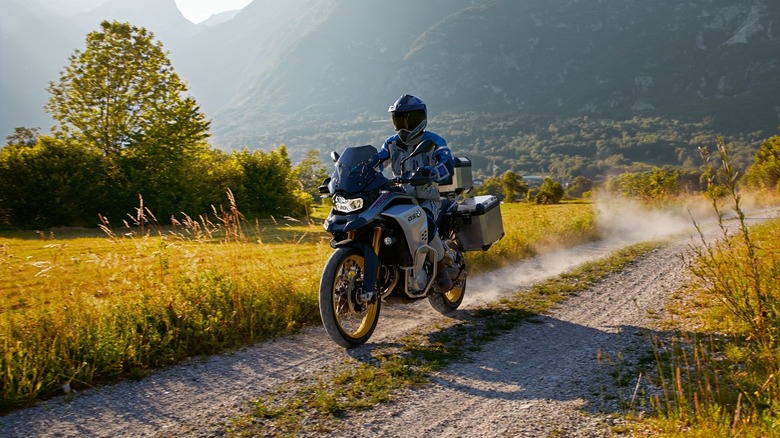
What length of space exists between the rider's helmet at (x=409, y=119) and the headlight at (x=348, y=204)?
1459mm

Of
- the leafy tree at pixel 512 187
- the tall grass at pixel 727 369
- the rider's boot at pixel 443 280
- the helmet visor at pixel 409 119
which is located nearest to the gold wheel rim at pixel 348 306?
the rider's boot at pixel 443 280

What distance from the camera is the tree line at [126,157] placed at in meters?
25.5

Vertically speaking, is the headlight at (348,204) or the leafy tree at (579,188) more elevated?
the leafy tree at (579,188)

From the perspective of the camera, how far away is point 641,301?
8250mm

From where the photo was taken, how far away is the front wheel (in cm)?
565

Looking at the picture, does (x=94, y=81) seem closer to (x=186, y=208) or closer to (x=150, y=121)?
(x=150, y=121)

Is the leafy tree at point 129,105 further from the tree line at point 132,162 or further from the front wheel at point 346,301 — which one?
the front wheel at point 346,301

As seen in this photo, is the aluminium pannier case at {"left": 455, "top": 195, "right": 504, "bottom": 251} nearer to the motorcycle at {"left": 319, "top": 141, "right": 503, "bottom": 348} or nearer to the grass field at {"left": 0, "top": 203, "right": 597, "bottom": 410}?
the motorcycle at {"left": 319, "top": 141, "right": 503, "bottom": 348}

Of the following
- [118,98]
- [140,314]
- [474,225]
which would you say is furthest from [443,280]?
[118,98]

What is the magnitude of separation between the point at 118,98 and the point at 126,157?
258 inches

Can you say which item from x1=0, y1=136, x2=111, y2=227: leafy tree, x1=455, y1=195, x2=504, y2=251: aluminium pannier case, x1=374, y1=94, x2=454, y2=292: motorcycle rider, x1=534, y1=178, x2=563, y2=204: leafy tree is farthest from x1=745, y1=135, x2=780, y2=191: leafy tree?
x1=0, y1=136, x2=111, y2=227: leafy tree

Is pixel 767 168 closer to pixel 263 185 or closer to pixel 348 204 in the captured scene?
pixel 263 185

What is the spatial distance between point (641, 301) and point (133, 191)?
2604cm

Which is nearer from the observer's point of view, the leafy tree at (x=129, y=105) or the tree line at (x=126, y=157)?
the tree line at (x=126, y=157)
